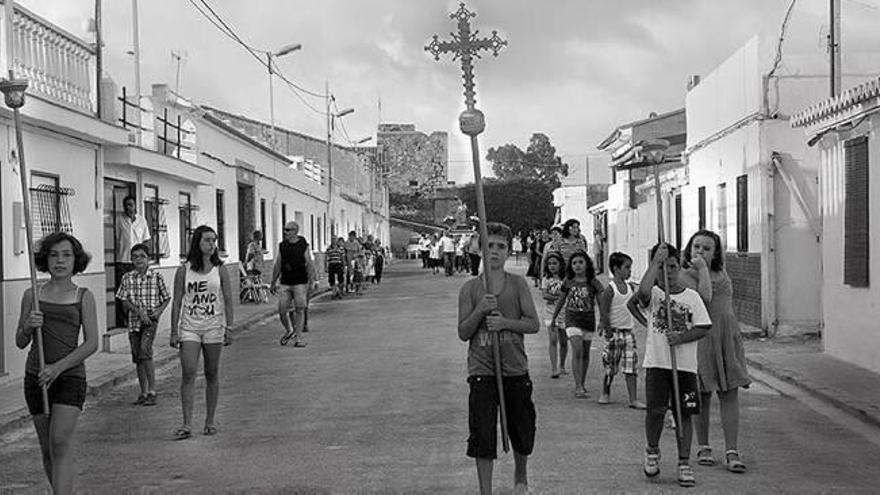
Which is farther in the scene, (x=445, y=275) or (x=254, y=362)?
(x=445, y=275)

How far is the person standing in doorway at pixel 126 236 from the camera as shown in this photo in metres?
16.3

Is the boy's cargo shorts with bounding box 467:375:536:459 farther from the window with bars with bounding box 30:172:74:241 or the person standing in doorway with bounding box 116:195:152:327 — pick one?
the person standing in doorway with bounding box 116:195:152:327

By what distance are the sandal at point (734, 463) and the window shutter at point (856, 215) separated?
6.10m

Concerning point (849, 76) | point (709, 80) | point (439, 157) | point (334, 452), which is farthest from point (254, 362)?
point (439, 157)

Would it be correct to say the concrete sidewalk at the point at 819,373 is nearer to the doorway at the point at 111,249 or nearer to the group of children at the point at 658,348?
the group of children at the point at 658,348

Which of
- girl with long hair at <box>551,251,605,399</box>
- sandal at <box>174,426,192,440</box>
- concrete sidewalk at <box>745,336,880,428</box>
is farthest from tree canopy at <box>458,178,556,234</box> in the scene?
sandal at <box>174,426,192,440</box>

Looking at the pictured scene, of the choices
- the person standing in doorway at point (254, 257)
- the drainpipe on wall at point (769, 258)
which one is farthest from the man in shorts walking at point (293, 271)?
the person standing in doorway at point (254, 257)

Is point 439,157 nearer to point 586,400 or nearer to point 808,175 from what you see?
point 808,175

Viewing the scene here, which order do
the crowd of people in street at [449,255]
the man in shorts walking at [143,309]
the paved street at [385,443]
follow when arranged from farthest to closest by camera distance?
the crowd of people in street at [449,255] < the man in shorts walking at [143,309] < the paved street at [385,443]

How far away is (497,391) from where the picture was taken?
6.18m

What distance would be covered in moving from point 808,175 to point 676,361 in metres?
10.3

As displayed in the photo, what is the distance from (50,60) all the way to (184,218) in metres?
7.58

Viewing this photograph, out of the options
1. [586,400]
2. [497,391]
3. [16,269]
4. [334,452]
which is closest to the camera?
[497,391]

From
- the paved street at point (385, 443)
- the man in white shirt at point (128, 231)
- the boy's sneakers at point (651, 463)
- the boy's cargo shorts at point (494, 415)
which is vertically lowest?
the paved street at point (385, 443)
